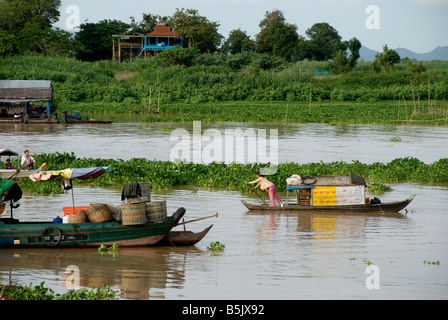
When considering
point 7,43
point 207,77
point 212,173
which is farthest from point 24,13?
point 212,173

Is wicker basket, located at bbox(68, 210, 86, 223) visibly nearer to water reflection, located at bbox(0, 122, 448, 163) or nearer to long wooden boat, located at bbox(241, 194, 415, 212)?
long wooden boat, located at bbox(241, 194, 415, 212)

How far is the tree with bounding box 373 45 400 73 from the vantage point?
65.4 metres

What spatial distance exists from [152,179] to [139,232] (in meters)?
7.49

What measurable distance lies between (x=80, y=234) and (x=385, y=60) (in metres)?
56.5

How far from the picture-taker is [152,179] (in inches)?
834

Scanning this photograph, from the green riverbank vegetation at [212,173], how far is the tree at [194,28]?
49963 millimetres

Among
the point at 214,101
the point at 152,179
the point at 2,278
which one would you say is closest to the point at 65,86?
the point at 214,101

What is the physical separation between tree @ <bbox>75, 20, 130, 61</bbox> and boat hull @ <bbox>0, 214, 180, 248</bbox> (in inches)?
2346

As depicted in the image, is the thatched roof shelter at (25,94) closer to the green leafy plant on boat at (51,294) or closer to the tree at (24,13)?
the tree at (24,13)

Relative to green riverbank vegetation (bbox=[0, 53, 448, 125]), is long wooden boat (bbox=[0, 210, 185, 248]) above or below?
below

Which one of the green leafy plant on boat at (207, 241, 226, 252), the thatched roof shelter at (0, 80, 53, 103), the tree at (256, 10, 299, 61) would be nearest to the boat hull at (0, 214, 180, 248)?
the green leafy plant on boat at (207, 241, 226, 252)

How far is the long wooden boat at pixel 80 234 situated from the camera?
44.2 feet

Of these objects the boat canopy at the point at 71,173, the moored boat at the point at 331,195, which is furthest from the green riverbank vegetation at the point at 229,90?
the boat canopy at the point at 71,173

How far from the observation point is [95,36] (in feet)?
238
